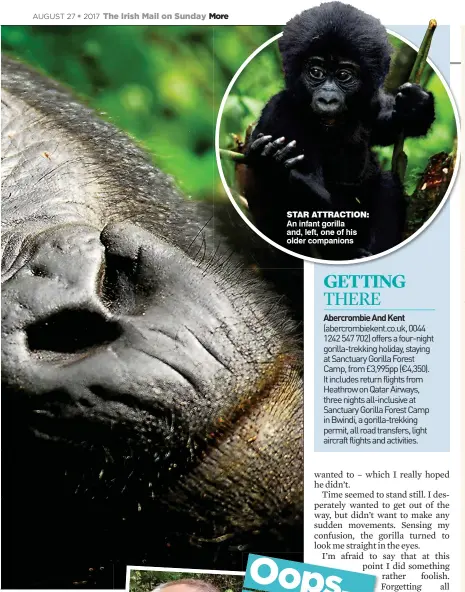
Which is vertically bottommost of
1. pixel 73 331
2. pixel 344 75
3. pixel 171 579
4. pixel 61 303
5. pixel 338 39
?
pixel 171 579

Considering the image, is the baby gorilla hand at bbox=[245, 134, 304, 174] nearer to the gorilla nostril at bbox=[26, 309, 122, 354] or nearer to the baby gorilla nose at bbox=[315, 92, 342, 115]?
the baby gorilla nose at bbox=[315, 92, 342, 115]

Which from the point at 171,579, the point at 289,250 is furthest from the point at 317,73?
the point at 171,579

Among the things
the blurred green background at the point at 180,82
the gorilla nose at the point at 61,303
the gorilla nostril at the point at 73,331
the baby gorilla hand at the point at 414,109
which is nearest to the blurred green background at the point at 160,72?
the blurred green background at the point at 180,82

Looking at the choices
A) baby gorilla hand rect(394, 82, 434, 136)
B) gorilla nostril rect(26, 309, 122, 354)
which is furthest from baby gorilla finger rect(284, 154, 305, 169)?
gorilla nostril rect(26, 309, 122, 354)

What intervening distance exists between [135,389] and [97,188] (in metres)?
1.05

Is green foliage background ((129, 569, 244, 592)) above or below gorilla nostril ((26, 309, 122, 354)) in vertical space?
below

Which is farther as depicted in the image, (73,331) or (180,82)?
(180,82)

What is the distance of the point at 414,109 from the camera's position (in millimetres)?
3742

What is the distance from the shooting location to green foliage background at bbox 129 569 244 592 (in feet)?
12.0

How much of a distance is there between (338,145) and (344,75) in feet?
1.00

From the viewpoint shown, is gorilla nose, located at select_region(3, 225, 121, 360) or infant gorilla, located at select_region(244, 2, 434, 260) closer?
gorilla nose, located at select_region(3, 225, 121, 360)

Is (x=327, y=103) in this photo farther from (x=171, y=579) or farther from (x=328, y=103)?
(x=171, y=579)

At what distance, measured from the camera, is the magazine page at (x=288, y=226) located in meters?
3.60

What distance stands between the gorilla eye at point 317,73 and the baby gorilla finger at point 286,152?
297mm
